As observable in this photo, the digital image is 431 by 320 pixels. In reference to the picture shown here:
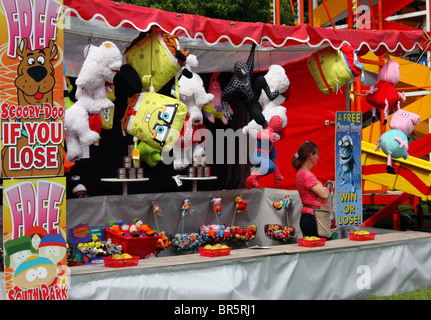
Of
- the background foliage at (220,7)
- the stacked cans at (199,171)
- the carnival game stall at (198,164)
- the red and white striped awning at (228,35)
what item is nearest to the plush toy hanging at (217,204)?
the carnival game stall at (198,164)

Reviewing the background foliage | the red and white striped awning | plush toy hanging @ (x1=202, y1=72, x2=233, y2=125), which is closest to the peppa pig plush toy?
the red and white striped awning

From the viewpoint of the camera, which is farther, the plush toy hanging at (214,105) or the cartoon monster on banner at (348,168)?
the plush toy hanging at (214,105)

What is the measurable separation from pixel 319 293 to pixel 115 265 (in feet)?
6.19

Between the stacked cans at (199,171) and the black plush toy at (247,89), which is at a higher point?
the black plush toy at (247,89)

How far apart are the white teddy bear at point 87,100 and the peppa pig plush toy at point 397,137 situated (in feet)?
9.68

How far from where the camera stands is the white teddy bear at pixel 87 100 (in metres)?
5.43

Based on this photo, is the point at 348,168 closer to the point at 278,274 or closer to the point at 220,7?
the point at 278,274

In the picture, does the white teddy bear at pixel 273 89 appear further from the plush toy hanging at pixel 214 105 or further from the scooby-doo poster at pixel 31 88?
the scooby-doo poster at pixel 31 88

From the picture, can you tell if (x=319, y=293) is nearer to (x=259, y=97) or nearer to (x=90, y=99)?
(x=259, y=97)

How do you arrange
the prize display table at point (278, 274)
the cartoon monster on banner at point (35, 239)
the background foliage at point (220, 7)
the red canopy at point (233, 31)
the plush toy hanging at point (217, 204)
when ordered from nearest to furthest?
1. the cartoon monster on banner at point (35, 239)
2. the prize display table at point (278, 274)
3. the red canopy at point (233, 31)
4. the plush toy hanging at point (217, 204)
5. the background foliage at point (220, 7)

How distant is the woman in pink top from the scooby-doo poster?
276 cm

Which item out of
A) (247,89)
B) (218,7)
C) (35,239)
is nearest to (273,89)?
(247,89)

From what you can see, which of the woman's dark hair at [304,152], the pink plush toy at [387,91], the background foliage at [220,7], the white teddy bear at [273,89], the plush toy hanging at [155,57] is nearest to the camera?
the plush toy hanging at [155,57]

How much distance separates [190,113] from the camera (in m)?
6.68
